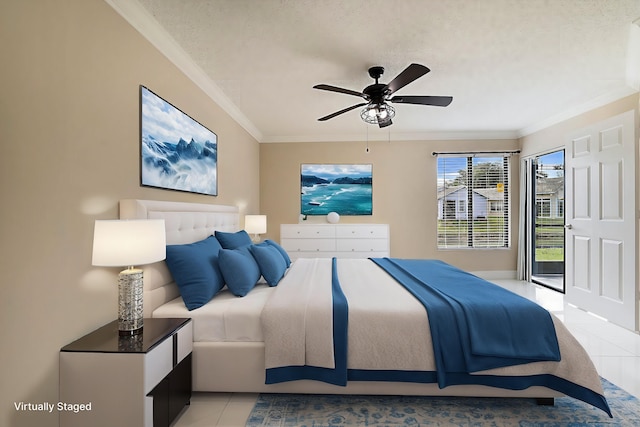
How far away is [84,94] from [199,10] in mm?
955

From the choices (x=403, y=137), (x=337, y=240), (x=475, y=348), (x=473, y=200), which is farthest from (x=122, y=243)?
(x=473, y=200)

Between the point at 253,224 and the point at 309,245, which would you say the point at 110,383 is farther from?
the point at 309,245

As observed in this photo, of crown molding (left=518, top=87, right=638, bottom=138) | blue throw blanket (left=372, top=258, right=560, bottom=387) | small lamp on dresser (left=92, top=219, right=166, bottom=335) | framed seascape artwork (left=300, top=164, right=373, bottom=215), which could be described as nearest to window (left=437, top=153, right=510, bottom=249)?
crown molding (left=518, top=87, right=638, bottom=138)

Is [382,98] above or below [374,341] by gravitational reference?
above

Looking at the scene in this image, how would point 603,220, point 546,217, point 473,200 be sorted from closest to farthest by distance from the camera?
point 603,220 → point 546,217 → point 473,200

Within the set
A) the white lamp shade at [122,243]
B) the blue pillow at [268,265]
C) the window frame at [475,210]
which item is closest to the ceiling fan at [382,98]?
the blue pillow at [268,265]

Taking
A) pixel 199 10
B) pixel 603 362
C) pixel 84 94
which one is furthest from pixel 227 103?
pixel 603 362

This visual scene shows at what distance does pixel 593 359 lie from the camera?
8.12ft

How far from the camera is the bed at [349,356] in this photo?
1.72 metres

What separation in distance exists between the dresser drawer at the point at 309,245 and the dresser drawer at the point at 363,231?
217mm

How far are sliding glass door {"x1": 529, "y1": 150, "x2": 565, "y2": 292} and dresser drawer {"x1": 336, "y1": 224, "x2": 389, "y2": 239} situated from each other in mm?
2487

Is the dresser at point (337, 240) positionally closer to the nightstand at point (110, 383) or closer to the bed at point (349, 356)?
the bed at point (349, 356)

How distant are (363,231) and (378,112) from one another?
248 centimetres

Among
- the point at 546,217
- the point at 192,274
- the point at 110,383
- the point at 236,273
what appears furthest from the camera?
the point at 546,217
